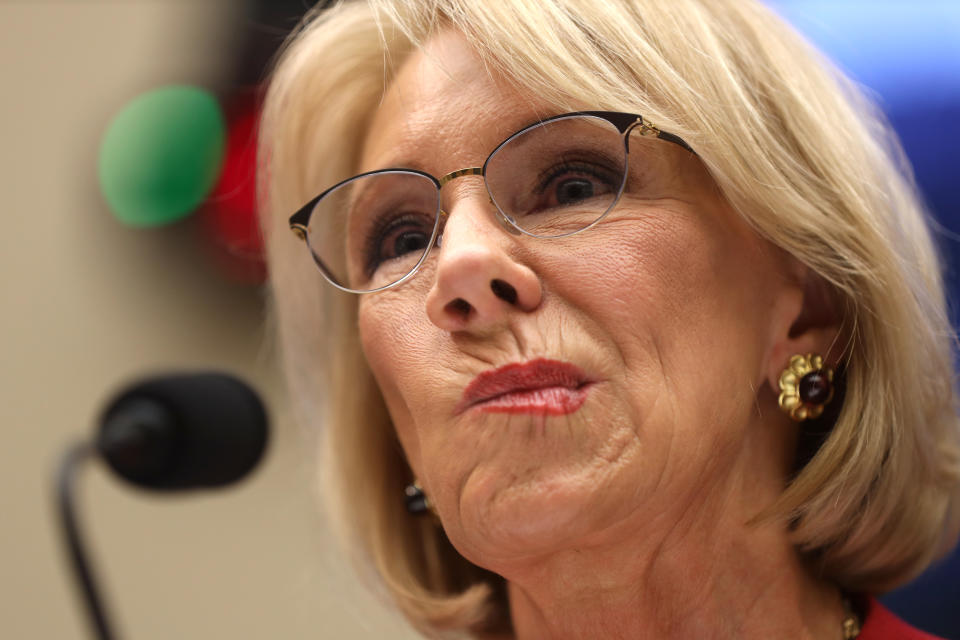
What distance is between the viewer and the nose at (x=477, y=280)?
108cm

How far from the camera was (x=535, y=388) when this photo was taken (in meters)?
1.09

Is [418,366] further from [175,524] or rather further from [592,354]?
[175,524]

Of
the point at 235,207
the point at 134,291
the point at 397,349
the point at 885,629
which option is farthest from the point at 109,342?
the point at 885,629

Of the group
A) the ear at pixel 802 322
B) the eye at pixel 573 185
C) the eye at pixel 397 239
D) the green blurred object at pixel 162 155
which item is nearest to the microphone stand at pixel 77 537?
the eye at pixel 397 239

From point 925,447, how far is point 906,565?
0.19 meters

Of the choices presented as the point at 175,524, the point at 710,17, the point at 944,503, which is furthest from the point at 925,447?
A: the point at 175,524

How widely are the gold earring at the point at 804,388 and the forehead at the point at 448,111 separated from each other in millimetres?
→ 441

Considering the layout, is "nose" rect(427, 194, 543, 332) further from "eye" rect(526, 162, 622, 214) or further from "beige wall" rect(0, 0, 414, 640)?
"beige wall" rect(0, 0, 414, 640)

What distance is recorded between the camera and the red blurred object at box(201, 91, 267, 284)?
Result: 249 cm

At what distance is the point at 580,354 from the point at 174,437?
2.00 ft

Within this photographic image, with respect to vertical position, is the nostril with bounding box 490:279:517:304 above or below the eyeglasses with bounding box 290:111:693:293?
below

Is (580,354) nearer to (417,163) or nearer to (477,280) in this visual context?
(477,280)

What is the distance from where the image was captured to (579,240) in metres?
1.13

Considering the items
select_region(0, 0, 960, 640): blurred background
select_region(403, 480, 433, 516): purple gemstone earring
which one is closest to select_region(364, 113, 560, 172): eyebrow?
select_region(403, 480, 433, 516): purple gemstone earring
